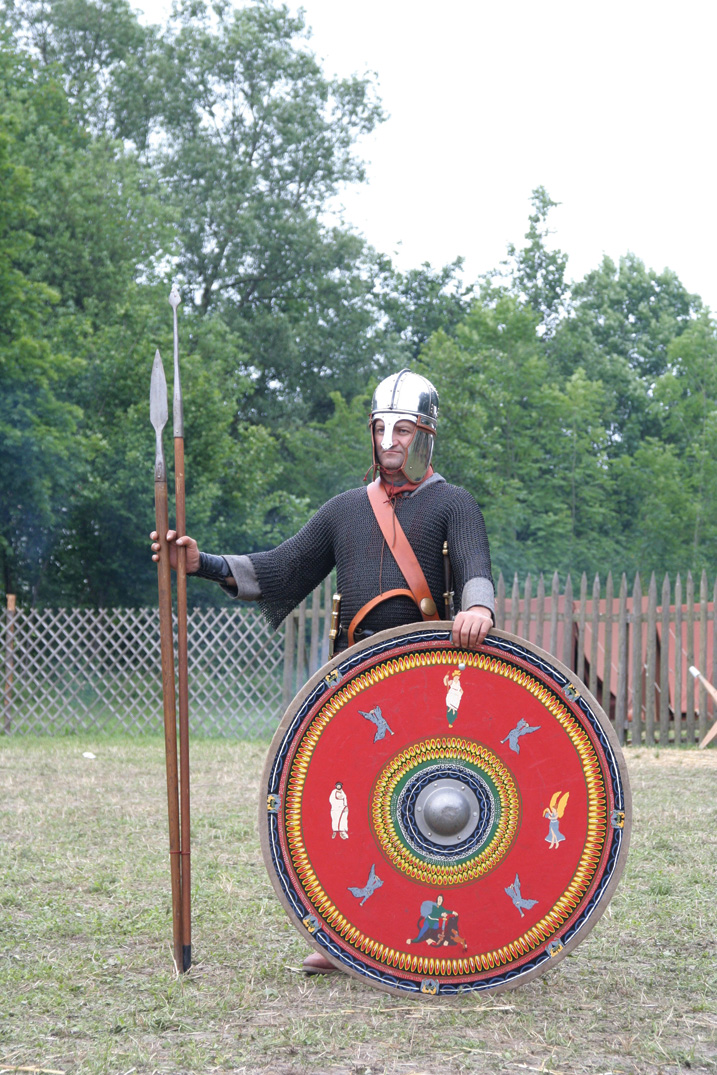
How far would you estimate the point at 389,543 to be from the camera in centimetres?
297

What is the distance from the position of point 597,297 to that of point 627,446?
445cm

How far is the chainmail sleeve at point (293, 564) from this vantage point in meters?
3.11

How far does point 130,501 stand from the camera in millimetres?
15734

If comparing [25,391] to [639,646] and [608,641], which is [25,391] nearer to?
[608,641]

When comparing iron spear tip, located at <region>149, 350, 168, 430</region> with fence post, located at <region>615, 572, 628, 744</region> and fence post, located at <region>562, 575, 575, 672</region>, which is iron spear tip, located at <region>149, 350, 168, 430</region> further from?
fence post, located at <region>562, 575, 575, 672</region>

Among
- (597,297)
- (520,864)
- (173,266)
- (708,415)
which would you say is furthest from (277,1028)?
(597,297)

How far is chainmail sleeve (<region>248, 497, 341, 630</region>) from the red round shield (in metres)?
0.50

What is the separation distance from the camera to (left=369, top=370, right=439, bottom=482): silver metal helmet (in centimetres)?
302

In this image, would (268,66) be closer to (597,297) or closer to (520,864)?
(597,297)

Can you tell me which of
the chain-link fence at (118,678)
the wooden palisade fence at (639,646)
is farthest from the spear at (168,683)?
the chain-link fence at (118,678)

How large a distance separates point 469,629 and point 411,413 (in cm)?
71

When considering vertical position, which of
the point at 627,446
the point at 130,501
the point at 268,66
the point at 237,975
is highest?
the point at 268,66

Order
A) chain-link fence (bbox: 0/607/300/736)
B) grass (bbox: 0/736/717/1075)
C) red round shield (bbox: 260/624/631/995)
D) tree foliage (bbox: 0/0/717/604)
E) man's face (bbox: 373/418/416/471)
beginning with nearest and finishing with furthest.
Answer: grass (bbox: 0/736/717/1075)
red round shield (bbox: 260/624/631/995)
man's face (bbox: 373/418/416/471)
chain-link fence (bbox: 0/607/300/736)
tree foliage (bbox: 0/0/717/604)

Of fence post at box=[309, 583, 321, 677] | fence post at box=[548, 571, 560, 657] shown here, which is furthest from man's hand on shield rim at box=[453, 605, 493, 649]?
fence post at box=[309, 583, 321, 677]
